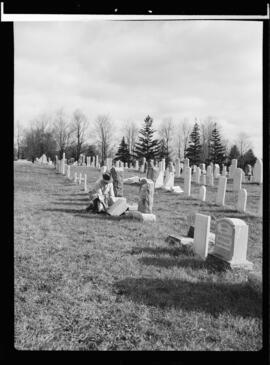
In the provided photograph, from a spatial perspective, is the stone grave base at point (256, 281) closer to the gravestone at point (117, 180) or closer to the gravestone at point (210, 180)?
the gravestone at point (117, 180)

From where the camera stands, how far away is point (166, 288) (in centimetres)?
366

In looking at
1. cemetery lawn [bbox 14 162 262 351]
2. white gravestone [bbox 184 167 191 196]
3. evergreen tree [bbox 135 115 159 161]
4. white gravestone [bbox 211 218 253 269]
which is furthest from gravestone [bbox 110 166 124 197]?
white gravestone [bbox 211 218 253 269]

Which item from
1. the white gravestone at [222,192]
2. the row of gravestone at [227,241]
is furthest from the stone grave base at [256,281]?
the white gravestone at [222,192]

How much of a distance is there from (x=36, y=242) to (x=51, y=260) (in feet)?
3.09

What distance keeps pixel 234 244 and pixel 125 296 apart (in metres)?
1.69

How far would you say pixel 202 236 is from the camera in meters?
4.80

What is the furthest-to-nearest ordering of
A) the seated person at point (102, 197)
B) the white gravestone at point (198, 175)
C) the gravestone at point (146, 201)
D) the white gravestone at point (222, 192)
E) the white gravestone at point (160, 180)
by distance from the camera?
1. the white gravestone at point (198, 175)
2. the white gravestone at point (160, 180)
3. the white gravestone at point (222, 192)
4. the seated person at point (102, 197)
5. the gravestone at point (146, 201)

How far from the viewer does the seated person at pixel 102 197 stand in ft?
26.3

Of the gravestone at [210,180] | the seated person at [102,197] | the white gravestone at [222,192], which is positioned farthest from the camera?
the gravestone at [210,180]

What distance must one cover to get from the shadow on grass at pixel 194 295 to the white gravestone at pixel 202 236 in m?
0.96

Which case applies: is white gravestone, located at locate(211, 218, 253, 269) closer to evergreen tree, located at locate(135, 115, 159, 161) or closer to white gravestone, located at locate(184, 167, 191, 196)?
evergreen tree, located at locate(135, 115, 159, 161)
